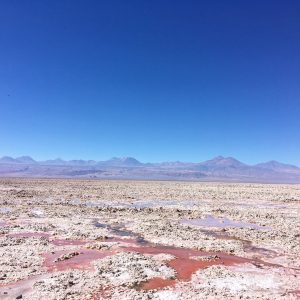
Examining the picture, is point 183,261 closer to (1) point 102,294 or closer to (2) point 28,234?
(1) point 102,294

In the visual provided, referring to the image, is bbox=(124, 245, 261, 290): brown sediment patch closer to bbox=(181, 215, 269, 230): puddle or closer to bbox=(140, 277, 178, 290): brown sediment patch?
bbox=(140, 277, 178, 290): brown sediment patch

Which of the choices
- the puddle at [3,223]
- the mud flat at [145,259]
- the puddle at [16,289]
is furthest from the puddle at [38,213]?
the puddle at [16,289]

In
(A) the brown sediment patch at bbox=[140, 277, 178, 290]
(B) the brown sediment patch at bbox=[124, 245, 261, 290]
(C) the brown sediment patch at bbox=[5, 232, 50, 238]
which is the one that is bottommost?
(A) the brown sediment patch at bbox=[140, 277, 178, 290]

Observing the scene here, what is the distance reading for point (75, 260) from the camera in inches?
574

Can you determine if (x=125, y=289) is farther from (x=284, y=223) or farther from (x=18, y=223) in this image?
(x=284, y=223)

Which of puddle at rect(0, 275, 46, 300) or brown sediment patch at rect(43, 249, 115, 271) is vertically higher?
brown sediment patch at rect(43, 249, 115, 271)

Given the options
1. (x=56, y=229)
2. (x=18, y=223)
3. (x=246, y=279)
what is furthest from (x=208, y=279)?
(x=18, y=223)

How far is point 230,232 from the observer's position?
22.5 m

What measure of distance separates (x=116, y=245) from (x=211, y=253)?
4.45 m

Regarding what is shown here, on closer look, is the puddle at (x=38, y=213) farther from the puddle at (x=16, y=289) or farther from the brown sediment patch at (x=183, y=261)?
the puddle at (x=16, y=289)

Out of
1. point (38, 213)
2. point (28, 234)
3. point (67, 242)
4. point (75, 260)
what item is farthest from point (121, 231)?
point (38, 213)

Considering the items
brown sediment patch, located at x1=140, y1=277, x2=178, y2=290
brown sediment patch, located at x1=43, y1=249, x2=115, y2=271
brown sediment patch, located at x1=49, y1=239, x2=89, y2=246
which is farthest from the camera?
brown sediment patch, located at x1=49, y1=239, x2=89, y2=246

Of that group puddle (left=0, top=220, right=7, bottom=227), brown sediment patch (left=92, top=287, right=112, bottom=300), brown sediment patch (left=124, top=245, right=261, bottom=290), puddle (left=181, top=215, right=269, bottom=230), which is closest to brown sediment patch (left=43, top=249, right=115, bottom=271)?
brown sediment patch (left=124, top=245, right=261, bottom=290)

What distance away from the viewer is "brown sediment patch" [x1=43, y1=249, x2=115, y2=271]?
44.6 feet
